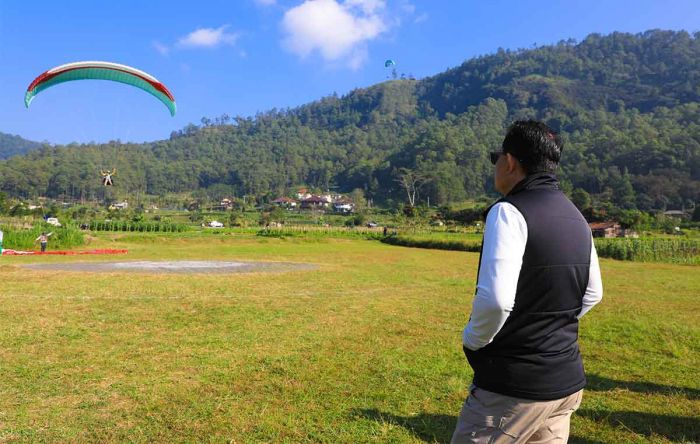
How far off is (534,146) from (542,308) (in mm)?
739

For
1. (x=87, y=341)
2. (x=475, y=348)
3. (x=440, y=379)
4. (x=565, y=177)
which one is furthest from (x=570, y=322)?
(x=565, y=177)

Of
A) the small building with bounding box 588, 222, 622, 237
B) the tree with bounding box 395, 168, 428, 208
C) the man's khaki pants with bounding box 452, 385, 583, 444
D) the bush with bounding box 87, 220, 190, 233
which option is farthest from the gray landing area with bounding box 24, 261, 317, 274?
the tree with bounding box 395, 168, 428, 208

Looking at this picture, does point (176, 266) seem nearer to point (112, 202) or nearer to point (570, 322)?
point (570, 322)

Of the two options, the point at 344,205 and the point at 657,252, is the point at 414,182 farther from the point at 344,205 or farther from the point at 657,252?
the point at 657,252

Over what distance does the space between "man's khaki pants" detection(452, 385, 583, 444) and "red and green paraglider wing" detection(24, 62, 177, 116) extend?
74.8 ft

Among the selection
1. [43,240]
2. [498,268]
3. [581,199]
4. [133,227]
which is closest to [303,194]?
[581,199]

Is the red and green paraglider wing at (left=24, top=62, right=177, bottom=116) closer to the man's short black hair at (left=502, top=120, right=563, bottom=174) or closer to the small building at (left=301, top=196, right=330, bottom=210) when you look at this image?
the man's short black hair at (left=502, top=120, right=563, bottom=174)

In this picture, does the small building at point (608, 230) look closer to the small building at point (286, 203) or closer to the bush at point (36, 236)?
the bush at point (36, 236)

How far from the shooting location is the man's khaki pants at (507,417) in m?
2.22

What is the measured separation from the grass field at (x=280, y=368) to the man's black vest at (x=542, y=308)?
8.23 feet

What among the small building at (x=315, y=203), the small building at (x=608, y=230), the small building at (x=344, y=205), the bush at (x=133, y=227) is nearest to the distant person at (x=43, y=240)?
Result: the bush at (x=133, y=227)

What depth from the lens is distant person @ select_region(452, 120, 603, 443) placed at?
2.10 metres

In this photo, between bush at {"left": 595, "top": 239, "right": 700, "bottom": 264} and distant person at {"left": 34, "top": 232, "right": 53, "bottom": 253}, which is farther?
bush at {"left": 595, "top": 239, "right": 700, "bottom": 264}

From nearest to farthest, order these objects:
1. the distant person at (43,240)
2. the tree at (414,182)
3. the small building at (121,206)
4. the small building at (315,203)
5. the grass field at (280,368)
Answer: the grass field at (280,368) → the distant person at (43,240) → the small building at (121,206) → the tree at (414,182) → the small building at (315,203)
